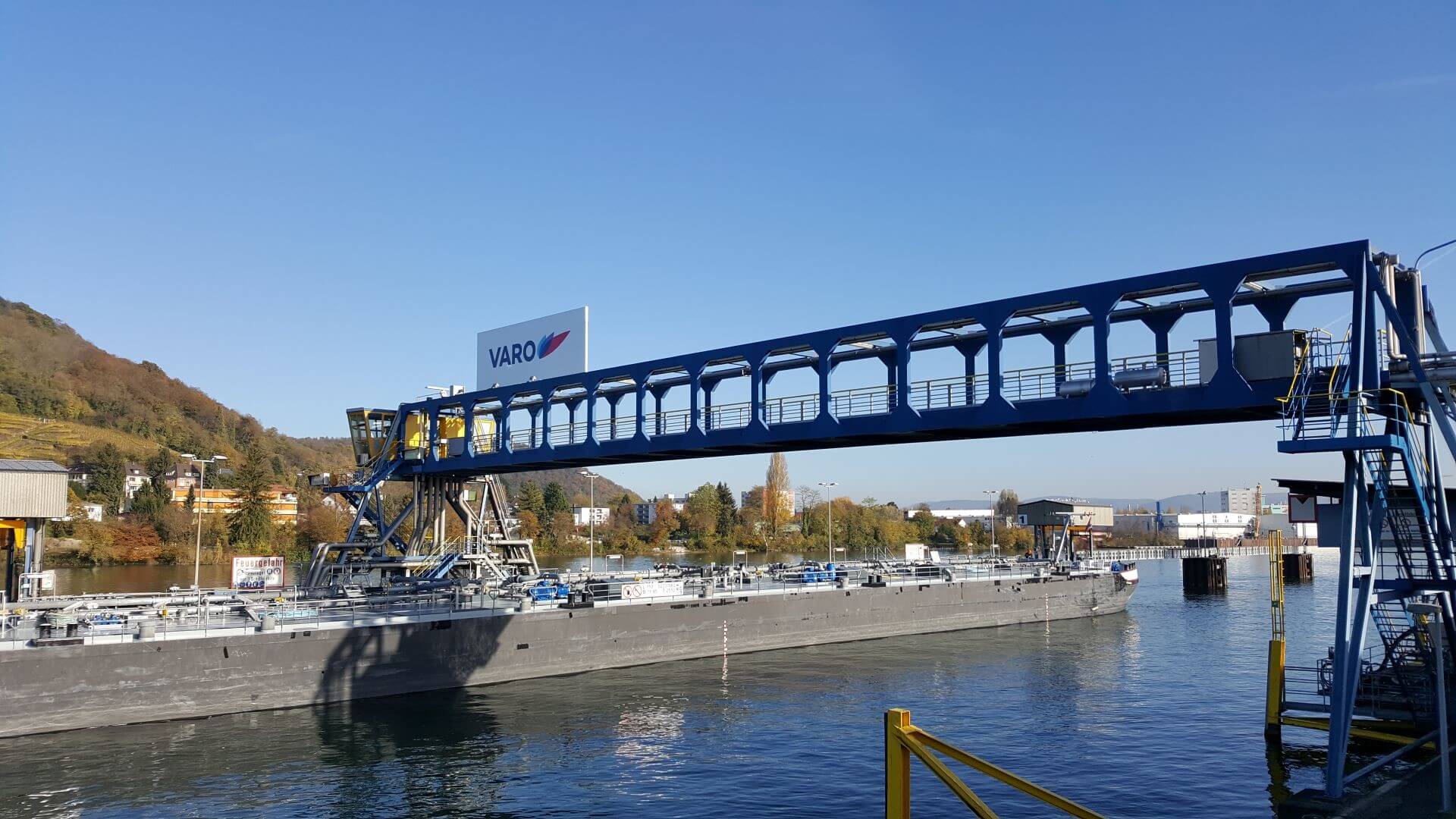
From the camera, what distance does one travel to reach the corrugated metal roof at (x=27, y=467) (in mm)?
44188

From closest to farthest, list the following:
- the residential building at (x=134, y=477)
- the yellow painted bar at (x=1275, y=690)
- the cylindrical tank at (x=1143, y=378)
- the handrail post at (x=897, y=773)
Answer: the handrail post at (x=897, y=773), the cylindrical tank at (x=1143, y=378), the yellow painted bar at (x=1275, y=690), the residential building at (x=134, y=477)

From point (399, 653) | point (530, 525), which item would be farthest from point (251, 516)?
point (399, 653)

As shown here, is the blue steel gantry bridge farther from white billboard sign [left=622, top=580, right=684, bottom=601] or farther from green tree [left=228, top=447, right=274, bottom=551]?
green tree [left=228, top=447, right=274, bottom=551]

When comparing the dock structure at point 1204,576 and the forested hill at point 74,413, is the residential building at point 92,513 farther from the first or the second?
the dock structure at point 1204,576

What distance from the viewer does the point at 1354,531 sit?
2272 centimetres

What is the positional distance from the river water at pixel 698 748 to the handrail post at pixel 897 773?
13.5 metres

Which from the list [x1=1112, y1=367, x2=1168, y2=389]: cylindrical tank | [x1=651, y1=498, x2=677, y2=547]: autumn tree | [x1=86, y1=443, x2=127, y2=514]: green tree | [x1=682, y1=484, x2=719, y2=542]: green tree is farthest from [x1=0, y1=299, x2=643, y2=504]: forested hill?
[x1=1112, y1=367, x2=1168, y2=389]: cylindrical tank

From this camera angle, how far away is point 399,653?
3956 centimetres

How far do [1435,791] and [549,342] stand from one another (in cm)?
4203

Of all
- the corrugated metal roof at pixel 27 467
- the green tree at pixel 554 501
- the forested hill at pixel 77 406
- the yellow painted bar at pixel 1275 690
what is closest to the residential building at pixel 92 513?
the forested hill at pixel 77 406

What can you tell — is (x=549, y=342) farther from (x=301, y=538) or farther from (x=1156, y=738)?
(x=301, y=538)

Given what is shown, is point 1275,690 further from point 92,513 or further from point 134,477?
point 134,477

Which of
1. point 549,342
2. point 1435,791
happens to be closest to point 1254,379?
point 1435,791

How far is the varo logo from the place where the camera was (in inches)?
2076
